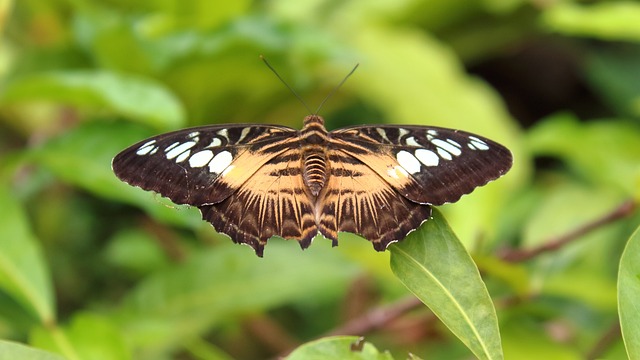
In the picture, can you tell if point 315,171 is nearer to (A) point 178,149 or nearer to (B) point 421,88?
(A) point 178,149

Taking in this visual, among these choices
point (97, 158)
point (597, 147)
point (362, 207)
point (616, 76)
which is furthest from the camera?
point (616, 76)

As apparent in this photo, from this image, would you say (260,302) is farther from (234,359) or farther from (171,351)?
(234,359)

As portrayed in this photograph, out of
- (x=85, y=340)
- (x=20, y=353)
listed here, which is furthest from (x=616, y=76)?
(x=20, y=353)

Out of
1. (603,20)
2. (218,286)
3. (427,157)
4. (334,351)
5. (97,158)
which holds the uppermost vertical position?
(603,20)

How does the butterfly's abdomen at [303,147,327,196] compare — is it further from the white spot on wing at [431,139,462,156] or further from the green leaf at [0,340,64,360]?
the green leaf at [0,340,64,360]

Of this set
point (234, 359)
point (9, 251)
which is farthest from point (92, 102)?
point (234, 359)

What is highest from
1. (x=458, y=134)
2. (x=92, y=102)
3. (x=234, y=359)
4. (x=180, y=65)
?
(x=180, y=65)
